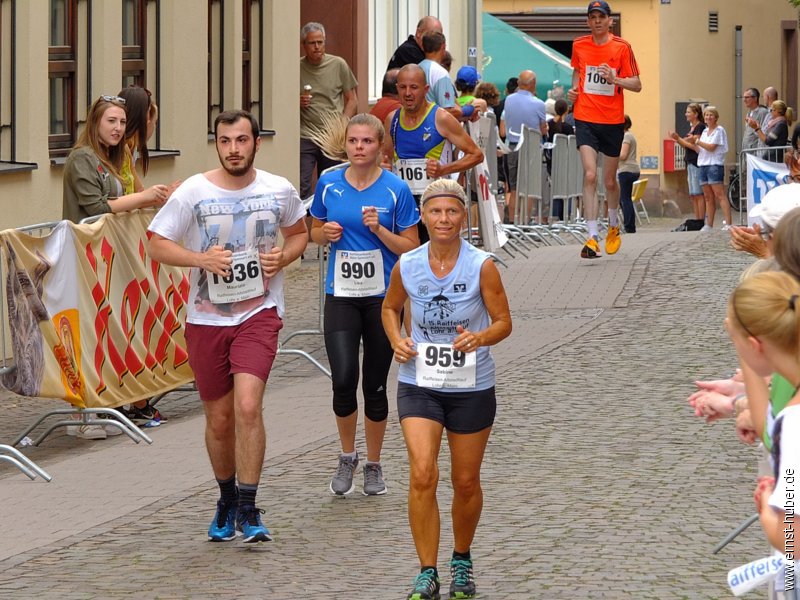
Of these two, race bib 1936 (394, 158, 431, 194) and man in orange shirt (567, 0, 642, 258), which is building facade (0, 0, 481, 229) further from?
man in orange shirt (567, 0, 642, 258)

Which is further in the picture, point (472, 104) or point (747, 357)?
point (472, 104)

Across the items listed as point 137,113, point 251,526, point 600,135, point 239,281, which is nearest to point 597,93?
point 600,135

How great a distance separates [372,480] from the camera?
351 inches

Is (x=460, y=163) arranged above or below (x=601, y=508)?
above

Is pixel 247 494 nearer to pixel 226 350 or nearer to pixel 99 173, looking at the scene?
pixel 226 350

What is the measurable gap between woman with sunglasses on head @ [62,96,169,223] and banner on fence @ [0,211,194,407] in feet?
0.49

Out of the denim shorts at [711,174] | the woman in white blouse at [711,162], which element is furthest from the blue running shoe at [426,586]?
the denim shorts at [711,174]

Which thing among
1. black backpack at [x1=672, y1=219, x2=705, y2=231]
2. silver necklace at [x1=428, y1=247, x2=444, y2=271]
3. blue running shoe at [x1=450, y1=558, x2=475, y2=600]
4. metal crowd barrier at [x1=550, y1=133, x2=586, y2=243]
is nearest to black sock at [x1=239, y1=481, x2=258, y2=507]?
blue running shoe at [x1=450, y1=558, x2=475, y2=600]

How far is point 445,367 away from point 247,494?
4.29 ft

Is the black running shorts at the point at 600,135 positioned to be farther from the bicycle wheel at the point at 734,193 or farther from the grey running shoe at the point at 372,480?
the bicycle wheel at the point at 734,193

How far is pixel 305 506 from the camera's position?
8664 mm

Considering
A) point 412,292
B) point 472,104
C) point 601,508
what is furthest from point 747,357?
point 472,104

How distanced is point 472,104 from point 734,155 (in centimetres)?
2958

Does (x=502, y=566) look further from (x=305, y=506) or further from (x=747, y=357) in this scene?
(x=747, y=357)
